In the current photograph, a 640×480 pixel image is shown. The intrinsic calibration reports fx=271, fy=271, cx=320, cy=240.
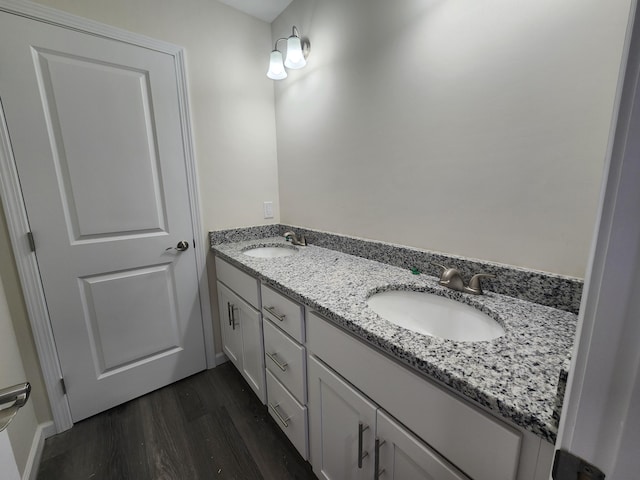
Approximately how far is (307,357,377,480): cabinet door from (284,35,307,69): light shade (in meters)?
1.53

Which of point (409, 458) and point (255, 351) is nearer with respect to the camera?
point (409, 458)

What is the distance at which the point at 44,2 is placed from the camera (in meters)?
1.19

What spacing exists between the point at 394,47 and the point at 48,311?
2.02m

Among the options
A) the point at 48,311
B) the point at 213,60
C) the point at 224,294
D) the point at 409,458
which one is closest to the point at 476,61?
the point at 409,458

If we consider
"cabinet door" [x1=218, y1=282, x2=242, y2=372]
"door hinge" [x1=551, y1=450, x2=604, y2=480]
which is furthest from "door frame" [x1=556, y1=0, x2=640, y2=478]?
"cabinet door" [x1=218, y1=282, x2=242, y2=372]

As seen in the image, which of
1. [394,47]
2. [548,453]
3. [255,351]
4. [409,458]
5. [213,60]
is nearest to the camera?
[548,453]

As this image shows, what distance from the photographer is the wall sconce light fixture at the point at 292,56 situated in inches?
58.7

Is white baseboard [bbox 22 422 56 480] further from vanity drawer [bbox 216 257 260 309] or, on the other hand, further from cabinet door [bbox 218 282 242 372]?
vanity drawer [bbox 216 257 260 309]

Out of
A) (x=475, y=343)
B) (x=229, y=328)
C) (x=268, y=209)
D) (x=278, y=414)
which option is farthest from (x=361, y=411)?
(x=268, y=209)

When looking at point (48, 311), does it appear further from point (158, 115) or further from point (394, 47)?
point (394, 47)

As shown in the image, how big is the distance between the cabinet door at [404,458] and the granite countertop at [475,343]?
0.62 ft

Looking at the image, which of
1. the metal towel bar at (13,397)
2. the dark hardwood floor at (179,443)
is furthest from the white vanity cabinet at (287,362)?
the metal towel bar at (13,397)

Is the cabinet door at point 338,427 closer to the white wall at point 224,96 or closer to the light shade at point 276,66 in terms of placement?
the white wall at point 224,96

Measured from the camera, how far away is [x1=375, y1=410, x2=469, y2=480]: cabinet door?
2.01 feet
